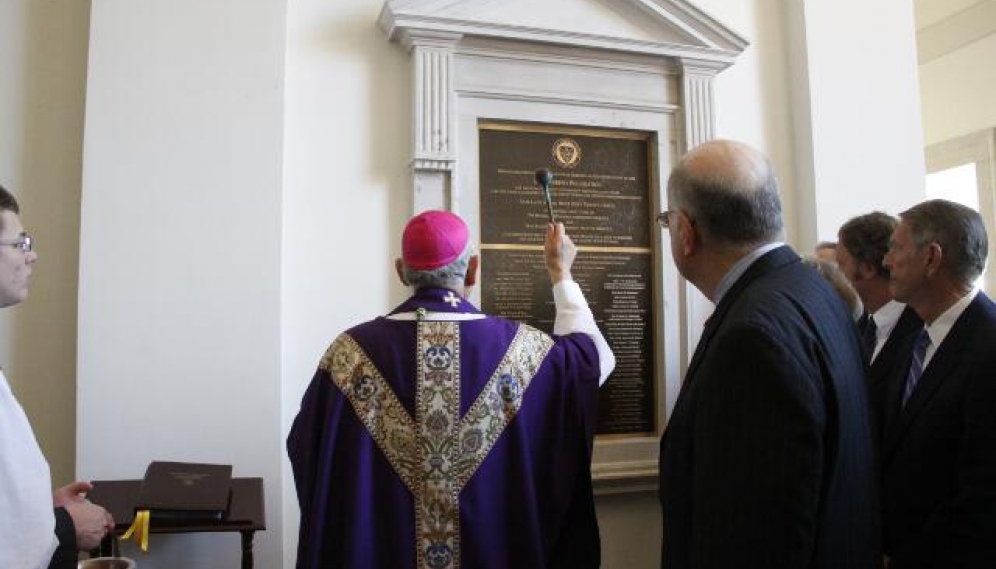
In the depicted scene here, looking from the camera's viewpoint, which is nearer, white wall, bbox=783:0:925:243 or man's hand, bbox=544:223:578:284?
man's hand, bbox=544:223:578:284

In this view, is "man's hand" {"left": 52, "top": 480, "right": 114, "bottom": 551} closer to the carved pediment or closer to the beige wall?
the beige wall

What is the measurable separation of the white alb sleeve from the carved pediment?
4.37 feet

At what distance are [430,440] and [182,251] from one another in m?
1.35

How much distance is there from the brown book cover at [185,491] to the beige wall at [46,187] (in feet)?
1.94

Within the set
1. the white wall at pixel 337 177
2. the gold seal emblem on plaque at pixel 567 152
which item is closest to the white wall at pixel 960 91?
the gold seal emblem on plaque at pixel 567 152

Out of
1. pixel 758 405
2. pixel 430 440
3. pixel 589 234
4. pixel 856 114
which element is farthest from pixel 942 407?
pixel 856 114

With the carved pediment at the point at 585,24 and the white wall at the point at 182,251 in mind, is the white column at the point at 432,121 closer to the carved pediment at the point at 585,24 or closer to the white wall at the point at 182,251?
the carved pediment at the point at 585,24

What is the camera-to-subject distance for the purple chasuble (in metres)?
2.18

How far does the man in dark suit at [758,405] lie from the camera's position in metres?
1.22

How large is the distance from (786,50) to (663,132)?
921 mm

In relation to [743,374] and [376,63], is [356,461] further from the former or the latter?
[376,63]

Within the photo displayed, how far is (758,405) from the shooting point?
123 centimetres

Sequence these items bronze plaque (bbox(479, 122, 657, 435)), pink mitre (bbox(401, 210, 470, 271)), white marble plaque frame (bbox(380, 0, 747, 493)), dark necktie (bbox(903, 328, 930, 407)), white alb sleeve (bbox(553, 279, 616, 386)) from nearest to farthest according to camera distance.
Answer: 1. dark necktie (bbox(903, 328, 930, 407))
2. pink mitre (bbox(401, 210, 470, 271))
3. white alb sleeve (bbox(553, 279, 616, 386))
4. white marble plaque frame (bbox(380, 0, 747, 493))
5. bronze plaque (bbox(479, 122, 657, 435))

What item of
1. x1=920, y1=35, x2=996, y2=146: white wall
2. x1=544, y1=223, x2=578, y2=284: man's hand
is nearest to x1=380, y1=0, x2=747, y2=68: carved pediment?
x1=544, y1=223, x2=578, y2=284: man's hand
